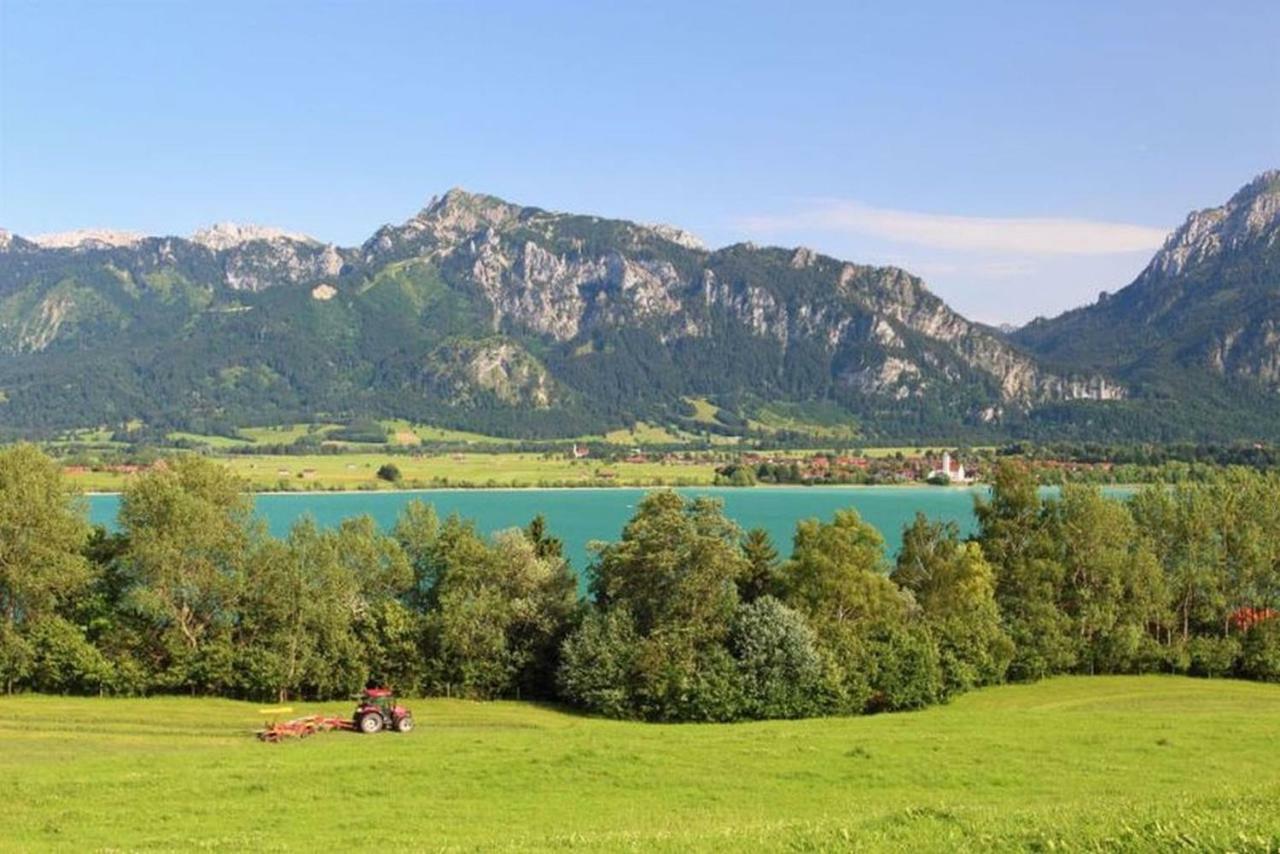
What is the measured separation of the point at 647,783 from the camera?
20.9 meters

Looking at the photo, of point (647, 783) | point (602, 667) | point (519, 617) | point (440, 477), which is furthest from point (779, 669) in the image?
point (440, 477)

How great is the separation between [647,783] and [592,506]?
115m

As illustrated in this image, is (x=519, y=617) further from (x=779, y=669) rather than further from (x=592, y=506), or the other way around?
(x=592, y=506)

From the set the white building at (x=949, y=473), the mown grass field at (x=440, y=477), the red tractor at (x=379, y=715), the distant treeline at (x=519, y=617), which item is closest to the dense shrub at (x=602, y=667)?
the distant treeline at (x=519, y=617)

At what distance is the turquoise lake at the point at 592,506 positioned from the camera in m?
104

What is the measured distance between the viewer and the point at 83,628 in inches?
1407

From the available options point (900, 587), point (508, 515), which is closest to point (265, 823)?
point (900, 587)

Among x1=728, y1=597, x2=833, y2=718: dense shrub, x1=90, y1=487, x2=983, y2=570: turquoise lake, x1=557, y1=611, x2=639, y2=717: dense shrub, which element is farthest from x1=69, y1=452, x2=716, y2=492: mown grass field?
x1=728, y1=597, x2=833, y2=718: dense shrub

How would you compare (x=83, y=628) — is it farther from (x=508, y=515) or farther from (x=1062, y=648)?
(x=508, y=515)

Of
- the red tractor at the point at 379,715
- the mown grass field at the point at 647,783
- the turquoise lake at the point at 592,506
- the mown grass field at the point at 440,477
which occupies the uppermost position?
the mown grass field at the point at 647,783

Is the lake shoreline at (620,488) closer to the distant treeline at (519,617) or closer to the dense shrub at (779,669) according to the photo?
the distant treeline at (519,617)

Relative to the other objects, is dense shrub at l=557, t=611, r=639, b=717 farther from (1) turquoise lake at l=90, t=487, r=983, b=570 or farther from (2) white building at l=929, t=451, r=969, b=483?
(2) white building at l=929, t=451, r=969, b=483

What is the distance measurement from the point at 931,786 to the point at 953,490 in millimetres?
159995

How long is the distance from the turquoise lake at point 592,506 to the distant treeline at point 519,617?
39170 millimetres
